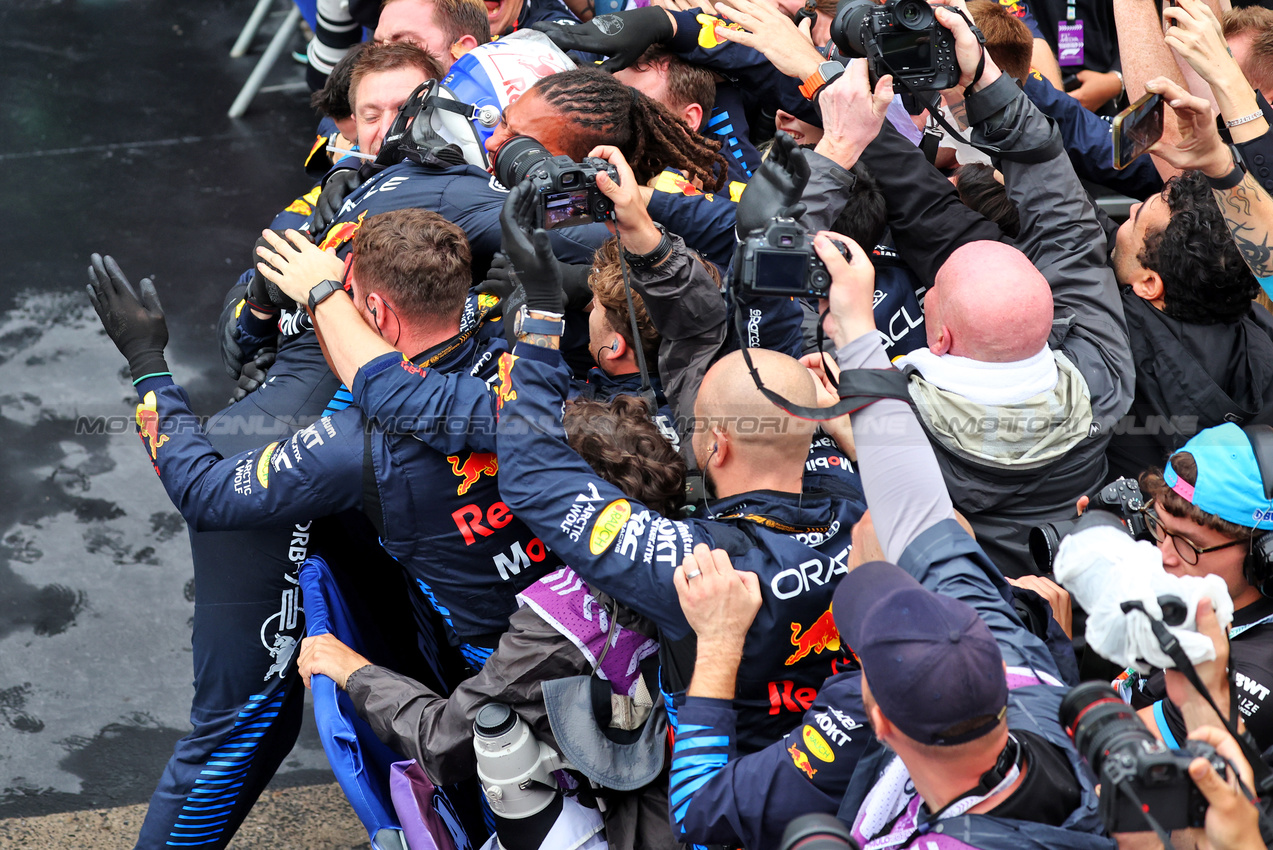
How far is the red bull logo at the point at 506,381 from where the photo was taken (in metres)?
2.22

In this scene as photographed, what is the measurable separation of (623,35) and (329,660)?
2202 millimetres

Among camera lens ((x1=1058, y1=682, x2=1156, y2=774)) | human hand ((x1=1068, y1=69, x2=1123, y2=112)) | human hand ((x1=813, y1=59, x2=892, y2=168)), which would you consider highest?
human hand ((x1=813, y1=59, x2=892, y2=168))

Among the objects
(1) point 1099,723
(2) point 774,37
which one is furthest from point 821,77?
(1) point 1099,723

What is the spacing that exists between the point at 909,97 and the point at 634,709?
6.31ft

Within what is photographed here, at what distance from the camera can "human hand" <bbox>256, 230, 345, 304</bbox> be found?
2.51 meters

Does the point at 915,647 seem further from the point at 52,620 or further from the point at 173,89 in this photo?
the point at 173,89

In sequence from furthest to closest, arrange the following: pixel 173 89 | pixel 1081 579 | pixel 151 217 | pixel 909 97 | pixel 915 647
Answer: pixel 173 89, pixel 151 217, pixel 909 97, pixel 1081 579, pixel 915 647

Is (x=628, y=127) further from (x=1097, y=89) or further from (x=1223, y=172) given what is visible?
(x=1097, y=89)

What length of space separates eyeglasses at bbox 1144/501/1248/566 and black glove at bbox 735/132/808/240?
3.08ft

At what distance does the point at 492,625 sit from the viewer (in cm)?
258

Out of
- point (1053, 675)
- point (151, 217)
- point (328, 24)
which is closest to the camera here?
point (1053, 675)

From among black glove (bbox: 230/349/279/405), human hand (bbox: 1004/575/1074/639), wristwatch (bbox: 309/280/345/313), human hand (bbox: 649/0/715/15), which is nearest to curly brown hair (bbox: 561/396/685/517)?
wristwatch (bbox: 309/280/345/313)

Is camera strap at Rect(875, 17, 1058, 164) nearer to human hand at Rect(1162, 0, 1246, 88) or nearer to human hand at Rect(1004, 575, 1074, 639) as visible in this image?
human hand at Rect(1162, 0, 1246, 88)

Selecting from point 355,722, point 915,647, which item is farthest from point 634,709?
point 915,647
